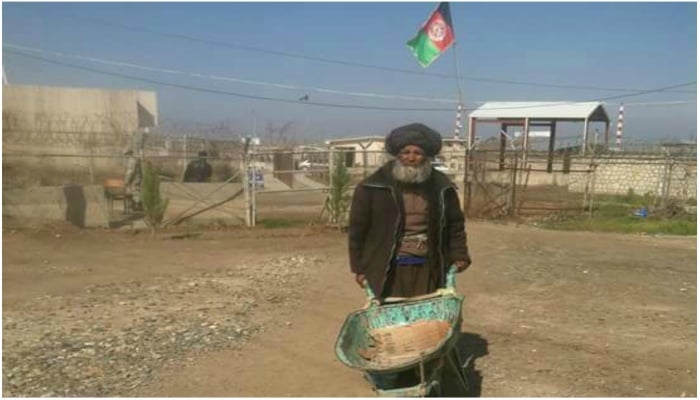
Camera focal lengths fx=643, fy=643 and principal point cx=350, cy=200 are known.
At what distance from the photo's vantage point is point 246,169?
12914 mm

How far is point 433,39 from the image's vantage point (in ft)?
56.4

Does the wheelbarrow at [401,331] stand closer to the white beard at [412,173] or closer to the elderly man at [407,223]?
the elderly man at [407,223]

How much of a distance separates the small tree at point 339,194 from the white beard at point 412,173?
323 inches

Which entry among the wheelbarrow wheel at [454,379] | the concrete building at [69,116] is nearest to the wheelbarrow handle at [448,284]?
the wheelbarrow wheel at [454,379]

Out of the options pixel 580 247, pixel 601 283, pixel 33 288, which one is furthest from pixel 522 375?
pixel 580 247

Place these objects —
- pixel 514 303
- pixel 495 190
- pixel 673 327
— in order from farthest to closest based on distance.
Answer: pixel 495 190, pixel 514 303, pixel 673 327

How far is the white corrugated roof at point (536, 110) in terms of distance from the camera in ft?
80.4

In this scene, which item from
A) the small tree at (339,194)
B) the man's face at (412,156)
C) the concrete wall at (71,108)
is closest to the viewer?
the man's face at (412,156)

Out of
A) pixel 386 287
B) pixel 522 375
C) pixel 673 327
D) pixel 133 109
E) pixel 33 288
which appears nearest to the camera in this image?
pixel 386 287

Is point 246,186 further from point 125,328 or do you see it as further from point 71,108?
point 71,108

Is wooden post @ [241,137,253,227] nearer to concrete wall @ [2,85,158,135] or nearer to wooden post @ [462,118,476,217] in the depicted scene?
wooden post @ [462,118,476,217]

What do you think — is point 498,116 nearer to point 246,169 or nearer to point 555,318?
point 246,169

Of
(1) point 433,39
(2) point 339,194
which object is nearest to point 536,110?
(1) point 433,39

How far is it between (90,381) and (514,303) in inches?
161
